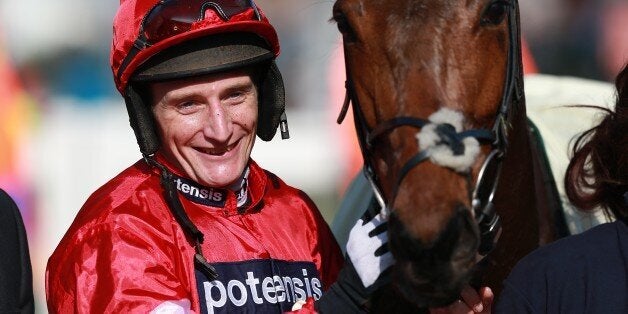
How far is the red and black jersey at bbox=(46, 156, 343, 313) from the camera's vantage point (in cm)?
256

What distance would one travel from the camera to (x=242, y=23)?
2824mm

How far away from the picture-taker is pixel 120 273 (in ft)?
8.38

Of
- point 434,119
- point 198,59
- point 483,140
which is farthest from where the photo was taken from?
point 198,59

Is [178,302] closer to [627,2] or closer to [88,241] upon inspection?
[88,241]

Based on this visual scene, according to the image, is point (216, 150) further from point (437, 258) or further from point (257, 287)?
point (437, 258)

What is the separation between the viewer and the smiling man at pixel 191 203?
8.50 feet

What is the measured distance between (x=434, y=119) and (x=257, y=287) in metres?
0.79

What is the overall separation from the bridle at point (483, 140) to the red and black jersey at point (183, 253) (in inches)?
19.7

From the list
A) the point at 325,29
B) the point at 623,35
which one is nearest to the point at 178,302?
the point at 325,29

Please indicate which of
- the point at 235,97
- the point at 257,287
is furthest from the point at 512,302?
the point at 235,97

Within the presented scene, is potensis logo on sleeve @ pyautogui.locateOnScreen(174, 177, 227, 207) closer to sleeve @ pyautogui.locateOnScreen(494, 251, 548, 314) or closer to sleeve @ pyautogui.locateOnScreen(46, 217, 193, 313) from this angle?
sleeve @ pyautogui.locateOnScreen(46, 217, 193, 313)

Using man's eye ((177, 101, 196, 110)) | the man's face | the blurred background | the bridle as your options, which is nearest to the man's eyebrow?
the man's face

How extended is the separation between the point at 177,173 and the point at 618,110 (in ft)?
4.09

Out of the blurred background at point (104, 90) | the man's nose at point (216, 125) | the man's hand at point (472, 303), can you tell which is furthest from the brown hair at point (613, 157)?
the blurred background at point (104, 90)
